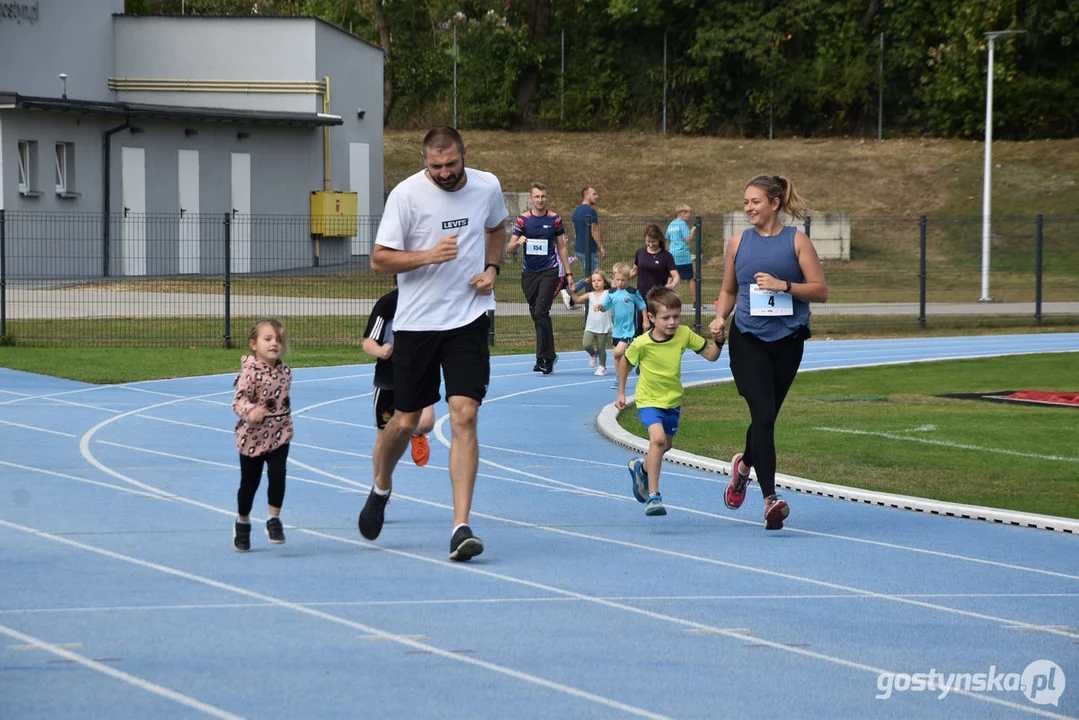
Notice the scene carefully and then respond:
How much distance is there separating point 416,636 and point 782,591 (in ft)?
6.18

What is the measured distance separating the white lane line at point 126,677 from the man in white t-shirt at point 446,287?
2.28 metres

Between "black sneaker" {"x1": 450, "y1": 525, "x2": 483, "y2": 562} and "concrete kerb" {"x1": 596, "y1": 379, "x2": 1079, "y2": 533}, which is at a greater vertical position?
"black sneaker" {"x1": 450, "y1": 525, "x2": 483, "y2": 562}

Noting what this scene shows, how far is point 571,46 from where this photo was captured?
2472 inches

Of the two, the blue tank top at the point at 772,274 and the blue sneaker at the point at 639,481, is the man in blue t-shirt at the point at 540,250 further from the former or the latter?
the blue tank top at the point at 772,274

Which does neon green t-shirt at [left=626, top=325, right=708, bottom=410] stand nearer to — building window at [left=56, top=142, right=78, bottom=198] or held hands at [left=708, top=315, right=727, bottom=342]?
held hands at [left=708, top=315, right=727, bottom=342]

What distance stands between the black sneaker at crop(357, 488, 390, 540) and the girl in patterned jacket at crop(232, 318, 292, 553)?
1.62 ft

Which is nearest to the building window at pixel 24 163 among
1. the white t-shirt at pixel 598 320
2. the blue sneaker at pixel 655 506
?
the white t-shirt at pixel 598 320

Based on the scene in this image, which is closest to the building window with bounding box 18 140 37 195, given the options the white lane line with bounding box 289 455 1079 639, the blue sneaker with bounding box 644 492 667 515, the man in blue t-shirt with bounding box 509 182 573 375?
the man in blue t-shirt with bounding box 509 182 573 375

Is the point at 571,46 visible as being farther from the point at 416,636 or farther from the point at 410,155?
the point at 416,636

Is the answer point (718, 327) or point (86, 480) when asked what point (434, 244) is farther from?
point (86, 480)

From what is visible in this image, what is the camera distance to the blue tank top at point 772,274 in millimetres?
8836

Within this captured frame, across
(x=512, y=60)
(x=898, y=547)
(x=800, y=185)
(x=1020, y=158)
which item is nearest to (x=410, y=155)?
(x=512, y=60)

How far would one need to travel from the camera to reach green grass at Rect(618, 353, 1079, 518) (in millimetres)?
10461

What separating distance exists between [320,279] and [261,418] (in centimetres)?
2112
